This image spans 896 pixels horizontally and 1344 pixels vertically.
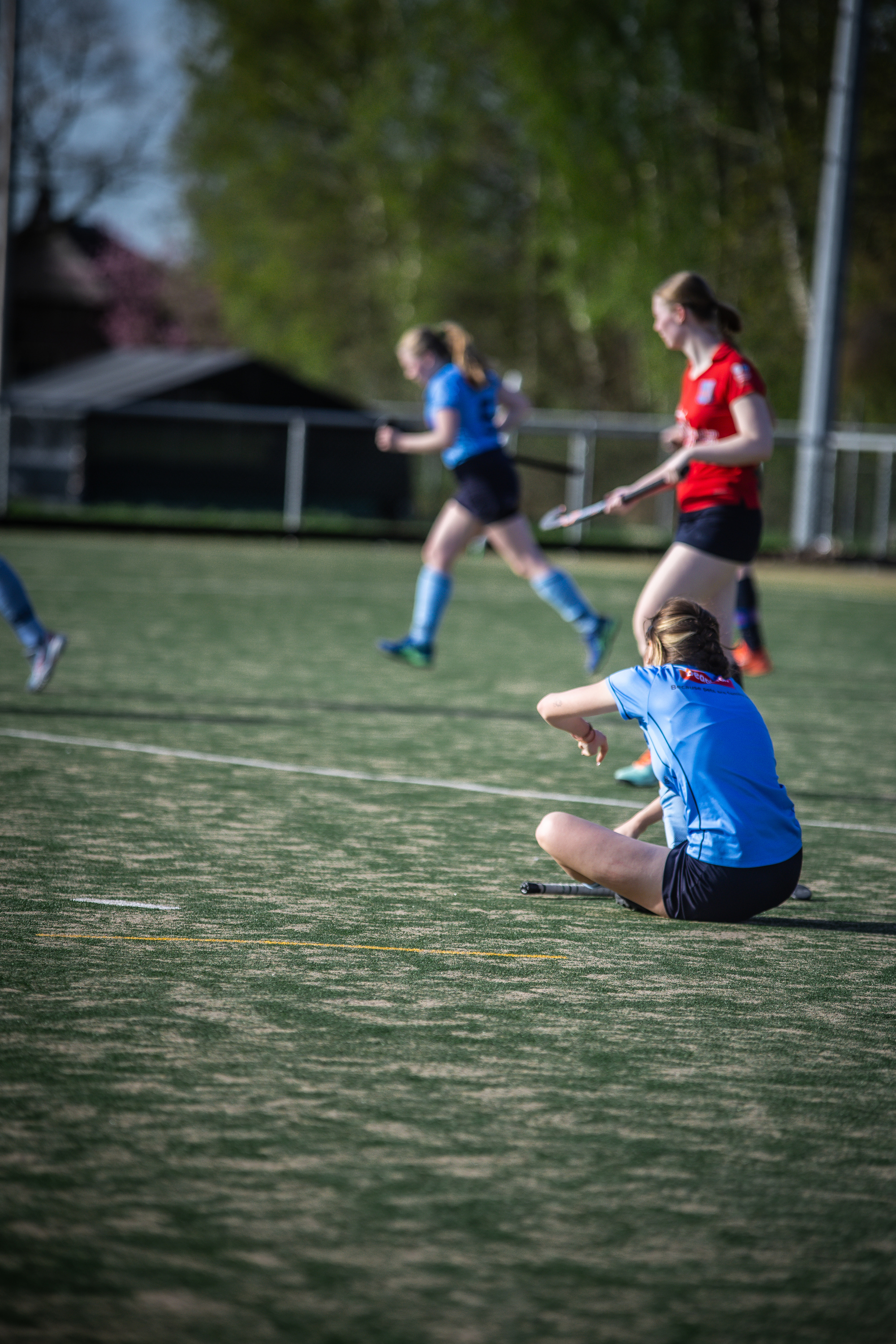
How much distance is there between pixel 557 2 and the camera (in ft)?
114

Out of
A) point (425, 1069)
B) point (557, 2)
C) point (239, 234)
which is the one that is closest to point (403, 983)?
point (425, 1069)

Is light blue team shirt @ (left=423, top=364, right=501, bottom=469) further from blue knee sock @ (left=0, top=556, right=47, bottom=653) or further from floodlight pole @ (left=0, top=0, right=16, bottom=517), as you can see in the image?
floodlight pole @ (left=0, top=0, right=16, bottom=517)

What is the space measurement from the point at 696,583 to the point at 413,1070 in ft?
11.7

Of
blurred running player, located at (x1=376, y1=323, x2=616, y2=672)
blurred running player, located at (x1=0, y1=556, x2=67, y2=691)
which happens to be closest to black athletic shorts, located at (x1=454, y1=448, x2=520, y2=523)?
blurred running player, located at (x1=376, y1=323, x2=616, y2=672)

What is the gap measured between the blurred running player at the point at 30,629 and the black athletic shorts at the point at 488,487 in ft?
8.46

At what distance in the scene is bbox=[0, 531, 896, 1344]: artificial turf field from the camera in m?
2.43

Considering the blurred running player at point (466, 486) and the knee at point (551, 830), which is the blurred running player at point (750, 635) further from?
the knee at point (551, 830)

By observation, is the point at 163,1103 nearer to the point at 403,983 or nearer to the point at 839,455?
the point at 403,983

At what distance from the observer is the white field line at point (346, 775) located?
6.30 meters

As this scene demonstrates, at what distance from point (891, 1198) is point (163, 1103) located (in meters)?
1.31

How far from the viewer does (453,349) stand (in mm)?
9477

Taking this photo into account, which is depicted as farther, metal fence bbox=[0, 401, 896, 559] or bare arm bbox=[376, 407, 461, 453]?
metal fence bbox=[0, 401, 896, 559]

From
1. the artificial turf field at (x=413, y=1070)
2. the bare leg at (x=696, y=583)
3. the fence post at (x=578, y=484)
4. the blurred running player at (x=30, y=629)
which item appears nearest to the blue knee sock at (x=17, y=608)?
the blurred running player at (x=30, y=629)

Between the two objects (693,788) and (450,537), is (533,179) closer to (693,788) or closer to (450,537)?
(450,537)
